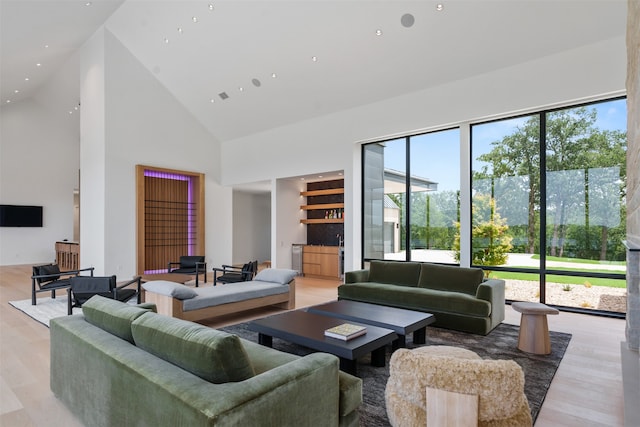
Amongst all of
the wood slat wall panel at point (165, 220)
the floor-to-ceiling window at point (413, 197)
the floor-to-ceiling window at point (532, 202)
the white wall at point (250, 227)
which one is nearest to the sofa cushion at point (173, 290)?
the floor-to-ceiling window at point (413, 197)

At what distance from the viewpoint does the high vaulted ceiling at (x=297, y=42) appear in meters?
5.06

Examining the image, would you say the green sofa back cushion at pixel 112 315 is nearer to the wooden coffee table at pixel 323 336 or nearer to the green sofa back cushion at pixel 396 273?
the wooden coffee table at pixel 323 336

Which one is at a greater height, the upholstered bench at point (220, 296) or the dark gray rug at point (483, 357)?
the upholstered bench at point (220, 296)

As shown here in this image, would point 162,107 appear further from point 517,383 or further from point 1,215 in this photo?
point 517,383

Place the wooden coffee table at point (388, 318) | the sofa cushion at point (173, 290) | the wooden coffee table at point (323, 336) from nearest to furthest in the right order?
1. the wooden coffee table at point (323, 336)
2. the wooden coffee table at point (388, 318)
3. the sofa cushion at point (173, 290)

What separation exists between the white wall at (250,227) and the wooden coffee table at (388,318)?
8186 millimetres

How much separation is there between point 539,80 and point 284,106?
5181mm

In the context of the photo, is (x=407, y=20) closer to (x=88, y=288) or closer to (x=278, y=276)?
(x=278, y=276)

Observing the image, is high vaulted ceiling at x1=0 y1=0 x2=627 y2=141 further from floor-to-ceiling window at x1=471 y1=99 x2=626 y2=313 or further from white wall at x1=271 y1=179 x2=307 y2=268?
white wall at x1=271 y1=179 x2=307 y2=268

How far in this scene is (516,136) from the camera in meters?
6.03

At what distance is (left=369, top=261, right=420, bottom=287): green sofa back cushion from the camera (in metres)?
5.55

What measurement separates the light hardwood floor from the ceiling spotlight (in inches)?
185

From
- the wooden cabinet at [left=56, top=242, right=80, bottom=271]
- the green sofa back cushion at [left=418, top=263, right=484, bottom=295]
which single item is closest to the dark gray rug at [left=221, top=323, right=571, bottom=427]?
the green sofa back cushion at [left=418, top=263, right=484, bottom=295]

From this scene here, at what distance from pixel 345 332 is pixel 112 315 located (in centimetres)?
182
